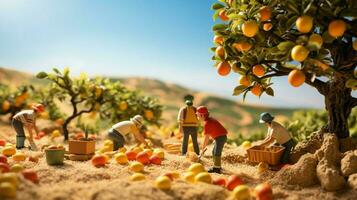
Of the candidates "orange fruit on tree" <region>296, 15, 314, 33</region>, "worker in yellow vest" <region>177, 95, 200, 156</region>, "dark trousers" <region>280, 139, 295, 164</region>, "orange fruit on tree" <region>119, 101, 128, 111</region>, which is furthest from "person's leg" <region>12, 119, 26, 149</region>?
"orange fruit on tree" <region>296, 15, 314, 33</region>

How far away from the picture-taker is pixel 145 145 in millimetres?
8094

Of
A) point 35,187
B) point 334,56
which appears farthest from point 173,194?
point 334,56

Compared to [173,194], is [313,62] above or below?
above

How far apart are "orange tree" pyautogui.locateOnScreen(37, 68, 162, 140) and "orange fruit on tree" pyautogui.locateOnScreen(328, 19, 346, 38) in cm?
642

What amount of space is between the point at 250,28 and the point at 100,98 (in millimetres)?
5937

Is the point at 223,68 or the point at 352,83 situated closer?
the point at 352,83

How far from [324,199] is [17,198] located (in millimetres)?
3653

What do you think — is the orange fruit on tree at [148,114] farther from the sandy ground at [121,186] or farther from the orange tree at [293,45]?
the orange tree at [293,45]

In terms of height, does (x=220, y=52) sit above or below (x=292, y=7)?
below

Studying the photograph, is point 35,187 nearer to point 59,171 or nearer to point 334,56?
point 59,171

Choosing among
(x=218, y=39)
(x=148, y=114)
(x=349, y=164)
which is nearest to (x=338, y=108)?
(x=349, y=164)

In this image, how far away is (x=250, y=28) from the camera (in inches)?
216

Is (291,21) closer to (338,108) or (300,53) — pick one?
(300,53)

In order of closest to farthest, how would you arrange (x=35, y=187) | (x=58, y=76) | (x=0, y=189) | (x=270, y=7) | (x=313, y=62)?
(x=0, y=189), (x=35, y=187), (x=313, y=62), (x=270, y=7), (x=58, y=76)
